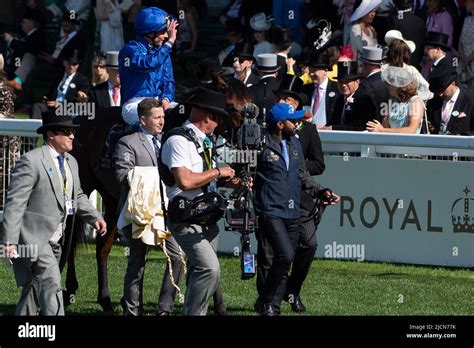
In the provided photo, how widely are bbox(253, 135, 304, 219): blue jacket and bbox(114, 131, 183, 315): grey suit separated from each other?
0.80m

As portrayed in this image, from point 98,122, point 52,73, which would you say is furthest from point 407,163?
point 52,73

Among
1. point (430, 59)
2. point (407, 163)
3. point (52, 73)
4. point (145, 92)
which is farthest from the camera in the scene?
point (52, 73)

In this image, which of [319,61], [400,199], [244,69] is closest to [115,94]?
[244,69]

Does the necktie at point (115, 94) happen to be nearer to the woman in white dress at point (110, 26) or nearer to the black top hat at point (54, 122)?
the black top hat at point (54, 122)

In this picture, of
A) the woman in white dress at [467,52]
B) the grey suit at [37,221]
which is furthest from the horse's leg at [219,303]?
the woman in white dress at [467,52]

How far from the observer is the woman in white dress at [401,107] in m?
15.1

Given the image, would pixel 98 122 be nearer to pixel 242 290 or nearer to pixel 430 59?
pixel 242 290

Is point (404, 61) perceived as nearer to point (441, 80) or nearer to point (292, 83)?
point (441, 80)

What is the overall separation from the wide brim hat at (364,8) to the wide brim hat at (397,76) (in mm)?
2343

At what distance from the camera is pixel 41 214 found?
10.9m

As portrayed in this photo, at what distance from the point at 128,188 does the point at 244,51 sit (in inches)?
252

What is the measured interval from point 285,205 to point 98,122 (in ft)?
7.72

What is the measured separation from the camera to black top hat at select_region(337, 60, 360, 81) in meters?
15.9

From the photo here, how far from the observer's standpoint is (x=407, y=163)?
14789 millimetres
